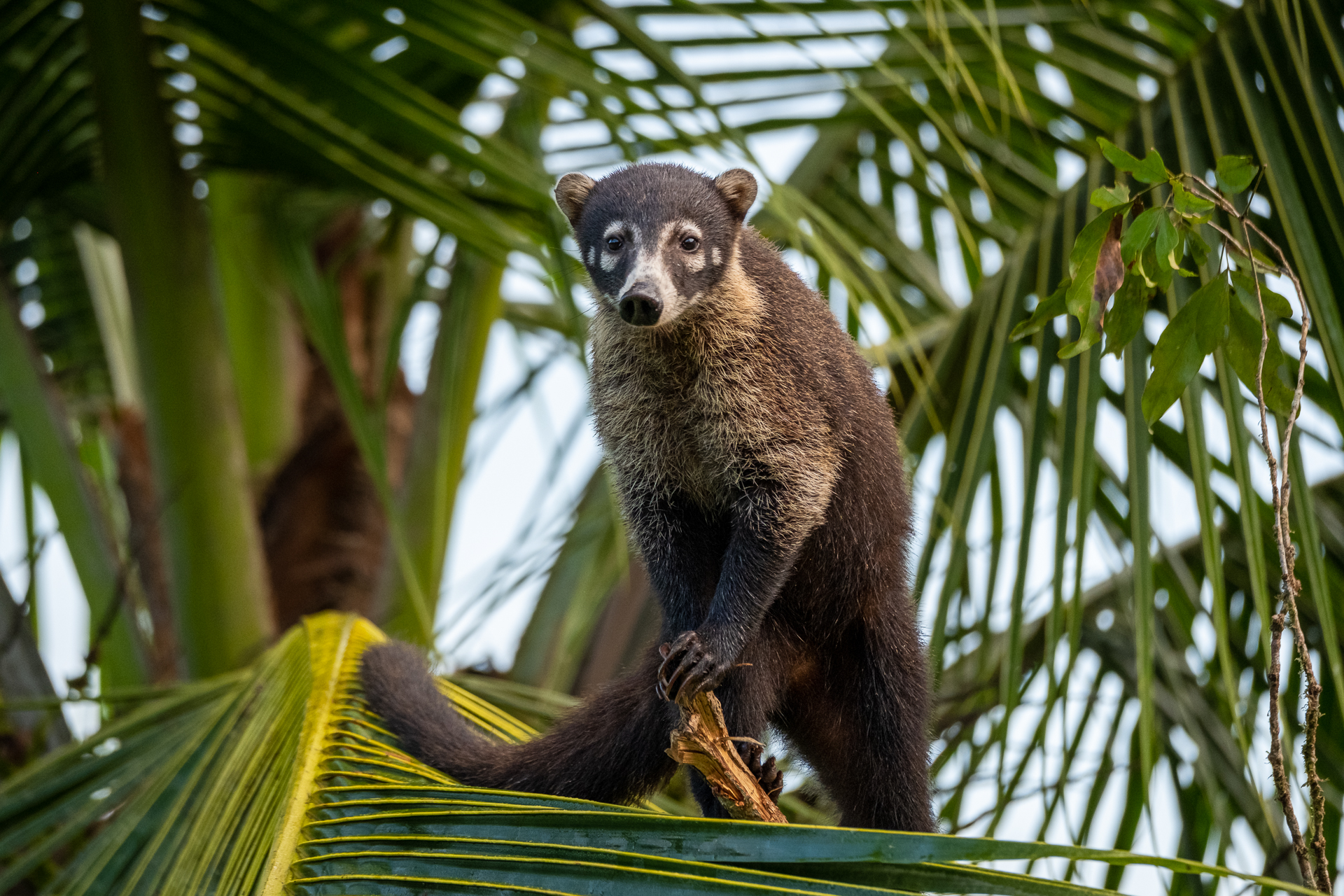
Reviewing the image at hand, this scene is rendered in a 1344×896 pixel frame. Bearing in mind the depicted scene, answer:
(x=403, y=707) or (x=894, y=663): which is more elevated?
(x=894, y=663)

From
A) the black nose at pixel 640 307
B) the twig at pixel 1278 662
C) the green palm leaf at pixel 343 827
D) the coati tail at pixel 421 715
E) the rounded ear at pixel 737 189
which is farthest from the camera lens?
the rounded ear at pixel 737 189

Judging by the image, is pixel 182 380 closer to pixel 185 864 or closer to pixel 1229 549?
pixel 185 864

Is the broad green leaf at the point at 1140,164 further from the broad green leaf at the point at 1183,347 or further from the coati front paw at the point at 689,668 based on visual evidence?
the coati front paw at the point at 689,668

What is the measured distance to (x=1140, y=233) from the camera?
90.2 inches

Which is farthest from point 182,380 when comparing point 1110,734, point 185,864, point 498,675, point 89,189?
point 1110,734

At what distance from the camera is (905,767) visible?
3148 mm

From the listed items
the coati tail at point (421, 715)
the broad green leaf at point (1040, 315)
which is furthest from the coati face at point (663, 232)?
the coati tail at point (421, 715)

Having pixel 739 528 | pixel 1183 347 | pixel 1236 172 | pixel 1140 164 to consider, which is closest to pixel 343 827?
pixel 739 528

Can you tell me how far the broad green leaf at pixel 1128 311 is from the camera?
2502mm

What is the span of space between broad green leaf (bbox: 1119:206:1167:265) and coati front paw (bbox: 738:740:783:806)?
52.0 inches

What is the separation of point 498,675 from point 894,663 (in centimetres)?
226

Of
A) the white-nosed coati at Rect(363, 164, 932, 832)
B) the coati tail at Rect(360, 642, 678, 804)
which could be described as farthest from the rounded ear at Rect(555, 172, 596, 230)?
the coati tail at Rect(360, 642, 678, 804)

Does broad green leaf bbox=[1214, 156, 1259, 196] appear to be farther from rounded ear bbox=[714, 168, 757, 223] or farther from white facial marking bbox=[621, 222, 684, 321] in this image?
rounded ear bbox=[714, 168, 757, 223]

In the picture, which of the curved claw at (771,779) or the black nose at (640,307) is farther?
the black nose at (640,307)
